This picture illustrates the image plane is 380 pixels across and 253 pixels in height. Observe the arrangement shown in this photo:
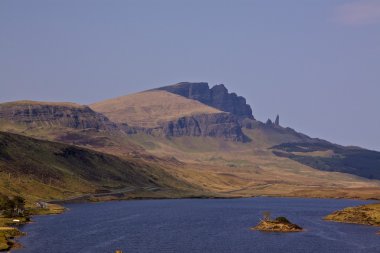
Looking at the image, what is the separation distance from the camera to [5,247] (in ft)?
534

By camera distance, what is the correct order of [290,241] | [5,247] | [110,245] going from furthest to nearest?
[290,241] → [110,245] → [5,247]

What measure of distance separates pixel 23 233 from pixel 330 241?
83068mm

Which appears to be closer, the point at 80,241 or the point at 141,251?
the point at 141,251

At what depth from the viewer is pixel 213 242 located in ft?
634

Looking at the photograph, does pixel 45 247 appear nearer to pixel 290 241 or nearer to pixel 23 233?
pixel 23 233

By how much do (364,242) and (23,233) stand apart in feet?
300

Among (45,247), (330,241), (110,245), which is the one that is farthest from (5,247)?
(330,241)

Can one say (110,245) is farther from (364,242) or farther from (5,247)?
(364,242)

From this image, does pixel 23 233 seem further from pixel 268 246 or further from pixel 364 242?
pixel 364 242

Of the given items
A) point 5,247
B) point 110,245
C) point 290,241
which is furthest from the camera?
point 290,241

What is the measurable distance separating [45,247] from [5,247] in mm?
11691

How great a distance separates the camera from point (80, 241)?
190 m

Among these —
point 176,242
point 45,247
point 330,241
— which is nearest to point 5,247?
point 45,247

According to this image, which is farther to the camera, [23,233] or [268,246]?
[23,233]
